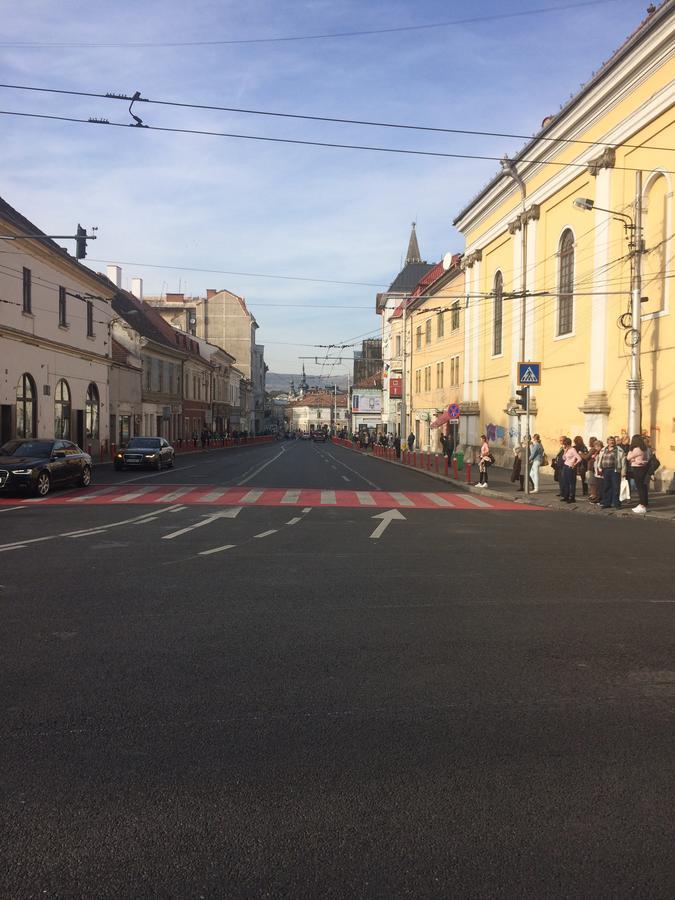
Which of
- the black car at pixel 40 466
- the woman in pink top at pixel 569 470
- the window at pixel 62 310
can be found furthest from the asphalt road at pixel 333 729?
the window at pixel 62 310

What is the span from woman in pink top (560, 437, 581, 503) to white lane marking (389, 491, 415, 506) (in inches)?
158

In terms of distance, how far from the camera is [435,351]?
51.7m

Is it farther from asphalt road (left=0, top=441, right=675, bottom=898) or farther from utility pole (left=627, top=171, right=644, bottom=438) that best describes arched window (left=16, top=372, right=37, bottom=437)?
asphalt road (left=0, top=441, right=675, bottom=898)

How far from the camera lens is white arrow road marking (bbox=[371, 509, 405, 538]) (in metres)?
13.0

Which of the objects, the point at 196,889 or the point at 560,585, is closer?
the point at 196,889

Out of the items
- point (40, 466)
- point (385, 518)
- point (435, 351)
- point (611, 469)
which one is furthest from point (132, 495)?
point (435, 351)

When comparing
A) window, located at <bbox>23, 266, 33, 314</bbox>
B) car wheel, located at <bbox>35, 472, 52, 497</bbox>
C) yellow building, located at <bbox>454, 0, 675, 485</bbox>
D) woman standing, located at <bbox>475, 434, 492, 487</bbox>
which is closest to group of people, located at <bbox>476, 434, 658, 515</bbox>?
yellow building, located at <bbox>454, 0, 675, 485</bbox>

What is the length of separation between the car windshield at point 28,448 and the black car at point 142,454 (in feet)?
33.8

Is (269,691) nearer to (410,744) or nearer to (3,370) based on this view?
(410,744)

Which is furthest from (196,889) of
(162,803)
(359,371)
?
(359,371)

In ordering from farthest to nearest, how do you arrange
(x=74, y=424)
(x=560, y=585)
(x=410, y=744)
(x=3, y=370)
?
1. (x=74, y=424)
2. (x=3, y=370)
3. (x=560, y=585)
4. (x=410, y=744)

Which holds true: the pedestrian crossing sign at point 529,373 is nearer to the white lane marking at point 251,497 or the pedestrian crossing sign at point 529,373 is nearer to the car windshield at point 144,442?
the white lane marking at point 251,497

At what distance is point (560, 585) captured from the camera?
28.1ft

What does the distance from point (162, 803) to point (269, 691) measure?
4.99ft
